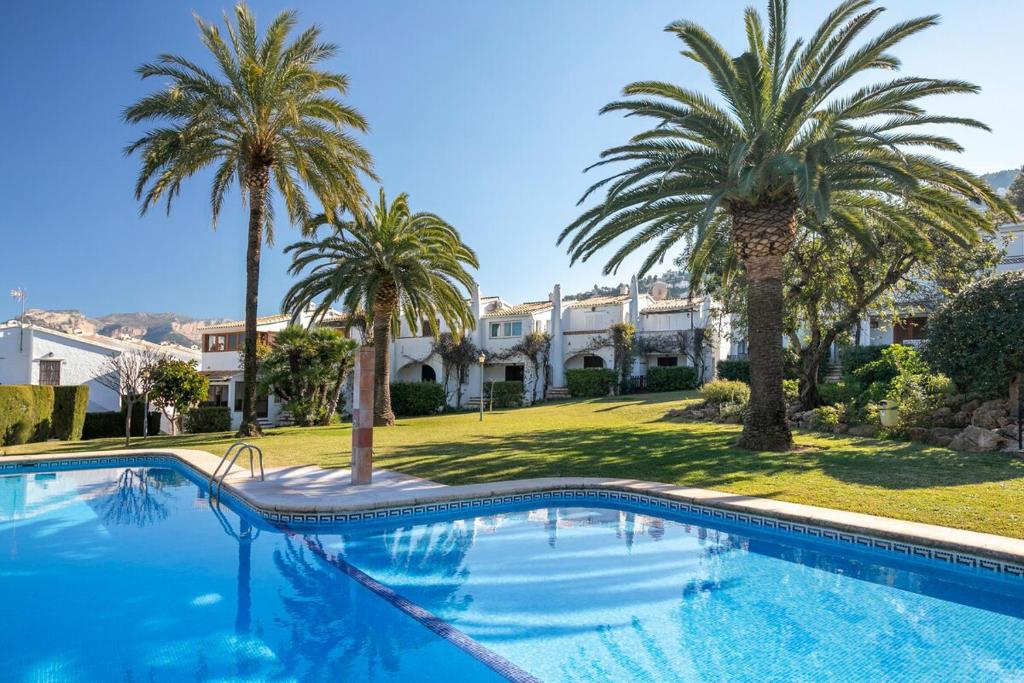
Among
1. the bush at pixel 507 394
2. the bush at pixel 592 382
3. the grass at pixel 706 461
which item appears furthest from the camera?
the bush at pixel 507 394

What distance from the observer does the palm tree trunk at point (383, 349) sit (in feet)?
75.5

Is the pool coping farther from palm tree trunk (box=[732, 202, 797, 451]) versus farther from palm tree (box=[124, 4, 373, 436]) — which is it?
palm tree (box=[124, 4, 373, 436])

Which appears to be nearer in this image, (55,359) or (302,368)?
(302,368)

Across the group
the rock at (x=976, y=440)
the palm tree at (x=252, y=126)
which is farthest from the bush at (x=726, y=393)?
the palm tree at (x=252, y=126)

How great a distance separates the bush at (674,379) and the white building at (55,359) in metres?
24.7

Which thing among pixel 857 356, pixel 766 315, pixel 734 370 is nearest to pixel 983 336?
pixel 766 315

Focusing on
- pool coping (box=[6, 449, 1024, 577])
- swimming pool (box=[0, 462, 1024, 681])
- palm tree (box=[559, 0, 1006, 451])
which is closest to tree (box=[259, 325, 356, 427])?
pool coping (box=[6, 449, 1024, 577])

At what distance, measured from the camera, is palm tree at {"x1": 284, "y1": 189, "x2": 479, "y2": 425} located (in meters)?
22.0

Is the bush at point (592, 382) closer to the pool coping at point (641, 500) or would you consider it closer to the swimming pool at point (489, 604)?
the pool coping at point (641, 500)

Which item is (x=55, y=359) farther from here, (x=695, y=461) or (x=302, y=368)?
(x=695, y=461)

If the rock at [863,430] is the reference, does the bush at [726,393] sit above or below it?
above

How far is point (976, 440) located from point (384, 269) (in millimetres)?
17557

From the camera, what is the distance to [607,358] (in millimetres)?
37250

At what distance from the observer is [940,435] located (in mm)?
13102
